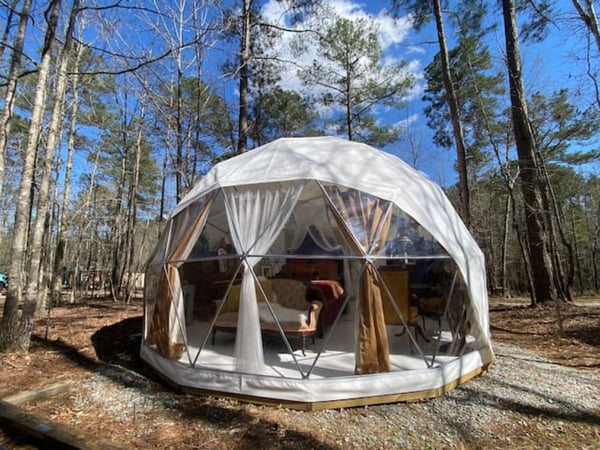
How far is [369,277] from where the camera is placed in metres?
3.71

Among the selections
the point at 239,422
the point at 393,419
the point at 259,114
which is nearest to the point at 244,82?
the point at 259,114

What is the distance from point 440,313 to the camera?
4781mm

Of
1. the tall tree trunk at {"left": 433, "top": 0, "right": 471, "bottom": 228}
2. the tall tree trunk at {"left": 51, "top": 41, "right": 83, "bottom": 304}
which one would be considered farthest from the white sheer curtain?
the tall tree trunk at {"left": 51, "top": 41, "right": 83, "bottom": 304}

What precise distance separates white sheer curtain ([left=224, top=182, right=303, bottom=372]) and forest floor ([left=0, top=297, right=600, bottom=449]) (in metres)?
0.59

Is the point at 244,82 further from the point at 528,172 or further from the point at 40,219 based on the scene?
the point at 528,172

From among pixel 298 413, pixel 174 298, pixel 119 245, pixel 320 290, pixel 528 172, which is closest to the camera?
pixel 298 413

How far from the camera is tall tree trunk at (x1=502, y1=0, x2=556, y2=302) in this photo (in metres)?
8.38

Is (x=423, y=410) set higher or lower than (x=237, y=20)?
lower

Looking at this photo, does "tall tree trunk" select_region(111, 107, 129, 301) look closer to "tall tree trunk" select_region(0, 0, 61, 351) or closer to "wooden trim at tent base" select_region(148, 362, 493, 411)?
"tall tree trunk" select_region(0, 0, 61, 351)

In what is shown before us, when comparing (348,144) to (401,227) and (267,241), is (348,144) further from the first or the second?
(267,241)

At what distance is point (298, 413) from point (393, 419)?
95 centimetres

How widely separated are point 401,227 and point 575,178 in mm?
20521

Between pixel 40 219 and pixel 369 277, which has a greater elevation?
pixel 40 219

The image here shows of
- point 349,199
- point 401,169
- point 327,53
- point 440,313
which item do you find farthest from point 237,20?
point 440,313
